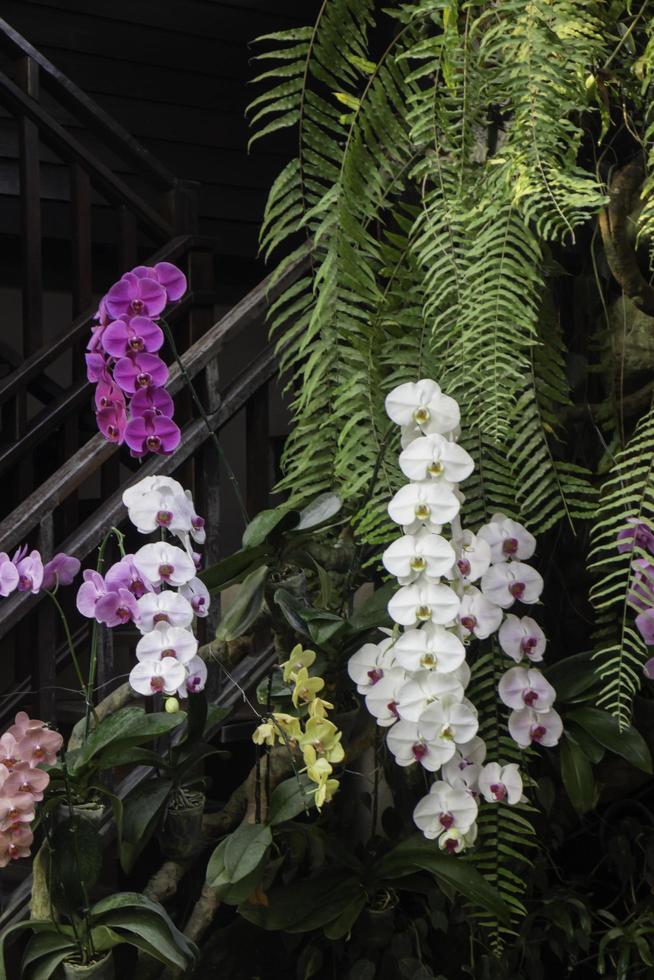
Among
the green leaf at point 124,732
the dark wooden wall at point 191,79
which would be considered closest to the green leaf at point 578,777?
the green leaf at point 124,732

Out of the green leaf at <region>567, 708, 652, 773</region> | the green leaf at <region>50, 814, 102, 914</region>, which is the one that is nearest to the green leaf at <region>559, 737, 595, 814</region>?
the green leaf at <region>567, 708, 652, 773</region>

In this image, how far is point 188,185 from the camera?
10.8 feet

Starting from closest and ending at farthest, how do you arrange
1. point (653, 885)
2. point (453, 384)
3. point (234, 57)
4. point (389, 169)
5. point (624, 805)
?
point (453, 384), point (389, 169), point (653, 885), point (624, 805), point (234, 57)

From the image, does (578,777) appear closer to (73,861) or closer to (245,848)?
(245,848)

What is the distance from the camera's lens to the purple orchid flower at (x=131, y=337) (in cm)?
149

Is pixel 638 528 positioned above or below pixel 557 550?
above

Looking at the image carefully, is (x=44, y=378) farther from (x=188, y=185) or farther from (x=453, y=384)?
(x=453, y=384)

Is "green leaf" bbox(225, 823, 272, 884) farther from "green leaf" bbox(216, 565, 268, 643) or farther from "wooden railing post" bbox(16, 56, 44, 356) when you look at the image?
"wooden railing post" bbox(16, 56, 44, 356)

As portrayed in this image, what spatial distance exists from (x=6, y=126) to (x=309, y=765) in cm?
337

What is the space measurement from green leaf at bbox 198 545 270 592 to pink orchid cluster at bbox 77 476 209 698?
0.49ft

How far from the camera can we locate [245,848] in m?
1.59

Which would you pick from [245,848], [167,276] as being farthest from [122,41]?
[245,848]

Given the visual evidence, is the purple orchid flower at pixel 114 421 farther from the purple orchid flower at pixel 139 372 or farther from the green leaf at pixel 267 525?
the green leaf at pixel 267 525

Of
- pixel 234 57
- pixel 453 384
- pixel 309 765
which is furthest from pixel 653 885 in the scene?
pixel 234 57
